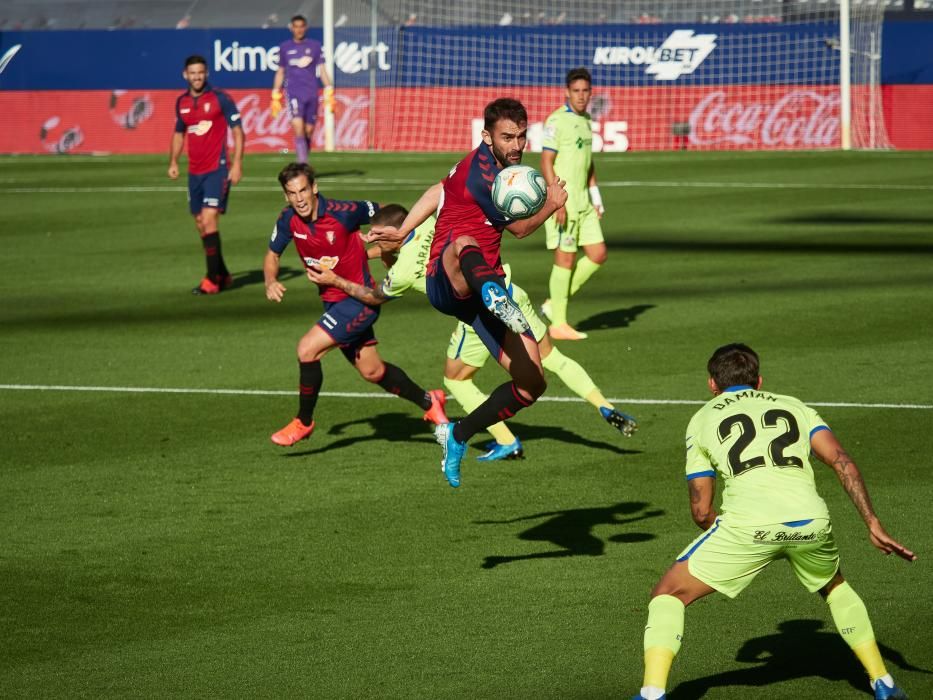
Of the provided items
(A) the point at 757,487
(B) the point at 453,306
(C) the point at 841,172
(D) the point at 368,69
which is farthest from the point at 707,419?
(D) the point at 368,69

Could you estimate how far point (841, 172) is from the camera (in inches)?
1152

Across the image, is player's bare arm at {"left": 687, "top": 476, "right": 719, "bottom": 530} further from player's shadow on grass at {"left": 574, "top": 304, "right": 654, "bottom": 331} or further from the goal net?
the goal net

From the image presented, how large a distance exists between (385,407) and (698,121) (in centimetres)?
2554

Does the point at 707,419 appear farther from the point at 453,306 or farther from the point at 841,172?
the point at 841,172

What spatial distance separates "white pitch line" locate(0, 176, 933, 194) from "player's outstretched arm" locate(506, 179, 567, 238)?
19152 millimetres

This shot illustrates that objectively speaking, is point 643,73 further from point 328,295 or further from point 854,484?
point 854,484

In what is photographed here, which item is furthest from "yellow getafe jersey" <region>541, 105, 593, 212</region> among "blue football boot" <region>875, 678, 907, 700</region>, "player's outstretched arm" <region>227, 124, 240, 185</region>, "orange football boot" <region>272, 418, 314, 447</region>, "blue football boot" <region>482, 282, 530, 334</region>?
"blue football boot" <region>875, 678, 907, 700</region>

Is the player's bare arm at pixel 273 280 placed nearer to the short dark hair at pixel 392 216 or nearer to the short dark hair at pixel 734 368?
the short dark hair at pixel 392 216

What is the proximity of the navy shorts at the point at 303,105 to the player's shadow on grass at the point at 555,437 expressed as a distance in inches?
760

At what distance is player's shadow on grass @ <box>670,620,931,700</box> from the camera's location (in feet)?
20.7

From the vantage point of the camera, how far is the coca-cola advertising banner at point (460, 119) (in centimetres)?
3522

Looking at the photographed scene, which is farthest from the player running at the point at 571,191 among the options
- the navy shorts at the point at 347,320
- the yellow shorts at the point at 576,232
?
the navy shorts at the point at 347,320

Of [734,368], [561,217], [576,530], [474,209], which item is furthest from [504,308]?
[561,217]

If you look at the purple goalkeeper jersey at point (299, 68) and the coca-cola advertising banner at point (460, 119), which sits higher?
the purple goalkeeper jersey at point (299, 68)
